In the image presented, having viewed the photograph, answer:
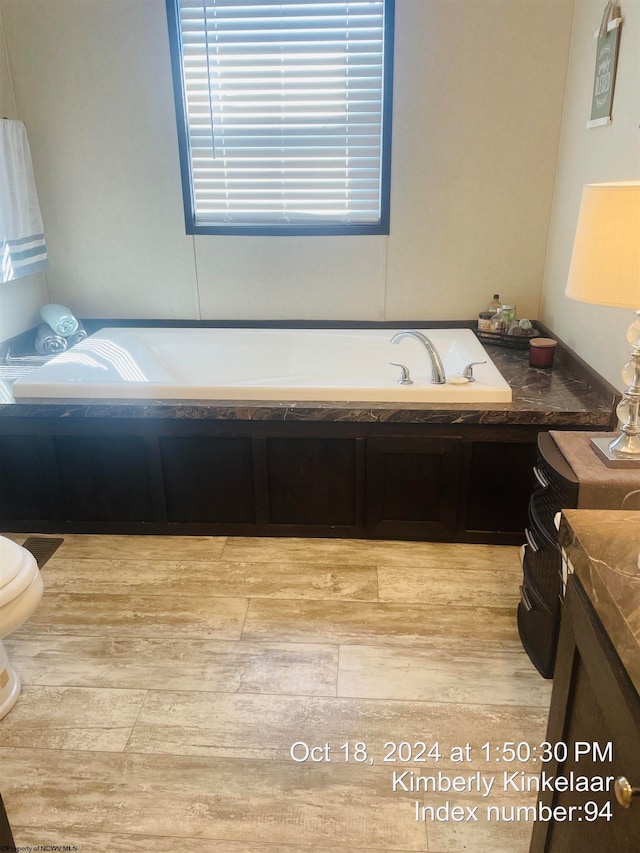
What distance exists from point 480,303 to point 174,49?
1.89 m

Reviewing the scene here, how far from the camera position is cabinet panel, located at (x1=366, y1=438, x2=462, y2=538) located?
2412mm

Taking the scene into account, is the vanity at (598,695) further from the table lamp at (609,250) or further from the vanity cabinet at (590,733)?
the table lamp at (609,250)

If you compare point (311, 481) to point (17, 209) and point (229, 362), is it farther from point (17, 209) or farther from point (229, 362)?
point (17, 209)

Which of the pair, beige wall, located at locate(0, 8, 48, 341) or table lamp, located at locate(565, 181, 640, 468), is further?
beige wall, located at locate(0, 8, 48, 341)

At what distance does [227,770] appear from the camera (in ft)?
5.30

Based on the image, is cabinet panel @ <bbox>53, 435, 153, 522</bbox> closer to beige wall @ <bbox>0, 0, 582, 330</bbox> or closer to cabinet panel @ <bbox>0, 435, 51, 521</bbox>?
cabinet panel @ <bbox>0, 435, 51, 521</bbox>

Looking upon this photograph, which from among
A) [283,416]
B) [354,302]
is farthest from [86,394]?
[354,302]

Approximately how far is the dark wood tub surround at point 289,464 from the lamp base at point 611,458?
0.59 metres

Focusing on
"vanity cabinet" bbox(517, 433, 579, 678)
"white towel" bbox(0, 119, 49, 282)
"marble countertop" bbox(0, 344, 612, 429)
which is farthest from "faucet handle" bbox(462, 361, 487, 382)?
"white towel" bbox(0, 119, 49, 282)

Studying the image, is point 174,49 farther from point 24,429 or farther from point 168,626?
point 168,626

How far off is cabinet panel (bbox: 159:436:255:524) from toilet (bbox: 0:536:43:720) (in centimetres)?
83

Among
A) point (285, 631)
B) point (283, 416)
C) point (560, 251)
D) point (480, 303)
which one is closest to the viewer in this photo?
point (285, 631)

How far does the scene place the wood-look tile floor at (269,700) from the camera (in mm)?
1496

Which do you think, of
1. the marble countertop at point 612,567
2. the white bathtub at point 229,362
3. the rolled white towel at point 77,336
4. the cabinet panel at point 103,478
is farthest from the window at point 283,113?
the marble countertop at point 612,567
